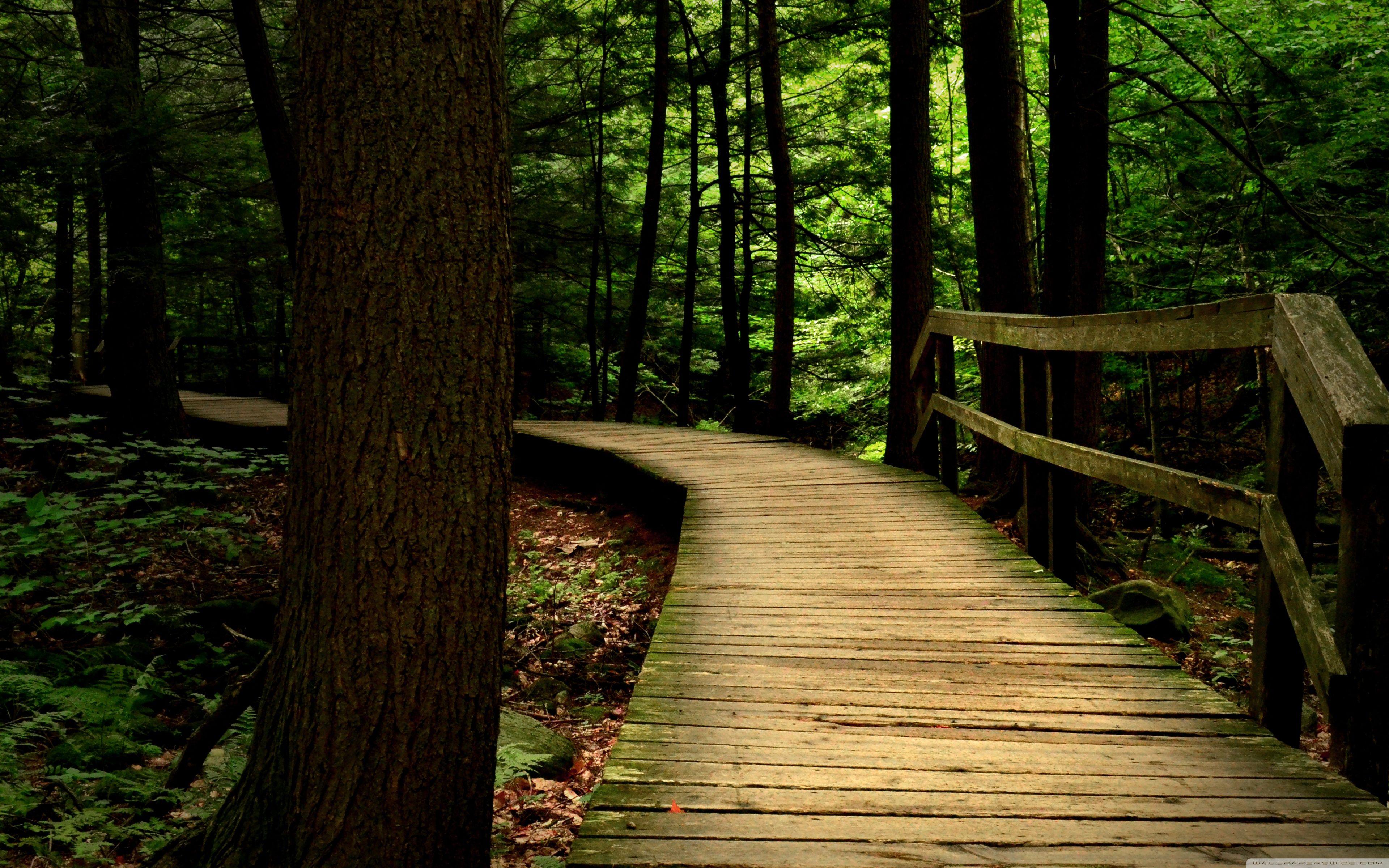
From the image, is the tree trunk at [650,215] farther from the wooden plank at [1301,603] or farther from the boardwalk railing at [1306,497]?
the wooden plank at [1301,603]

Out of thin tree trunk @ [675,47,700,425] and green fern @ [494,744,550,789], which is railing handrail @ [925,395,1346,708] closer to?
green fern @ [494,744,550,789]

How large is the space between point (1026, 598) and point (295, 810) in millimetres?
3527

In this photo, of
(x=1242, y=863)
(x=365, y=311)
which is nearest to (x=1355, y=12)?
(x=1242, y=863)

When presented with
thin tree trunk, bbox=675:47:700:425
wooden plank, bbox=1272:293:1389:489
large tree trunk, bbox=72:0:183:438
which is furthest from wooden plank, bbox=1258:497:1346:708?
thin tree trunk, bbox=675:47:700:425

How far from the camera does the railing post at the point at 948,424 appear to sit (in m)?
7.05

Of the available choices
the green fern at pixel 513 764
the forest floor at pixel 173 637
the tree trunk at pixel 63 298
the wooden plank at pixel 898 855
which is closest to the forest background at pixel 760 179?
the tree trunk at pixel 63 298

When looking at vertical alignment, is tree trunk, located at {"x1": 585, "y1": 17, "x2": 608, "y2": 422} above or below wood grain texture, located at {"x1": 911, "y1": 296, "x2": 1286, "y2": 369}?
above

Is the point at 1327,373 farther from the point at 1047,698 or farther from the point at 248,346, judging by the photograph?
the point at 248,346

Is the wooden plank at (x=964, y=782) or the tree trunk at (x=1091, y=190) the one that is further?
the tree trunk at (x=1091, y=190)

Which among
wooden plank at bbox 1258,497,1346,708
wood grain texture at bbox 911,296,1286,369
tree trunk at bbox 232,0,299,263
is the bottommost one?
wooden plank at bbox 1258,497,1346,708

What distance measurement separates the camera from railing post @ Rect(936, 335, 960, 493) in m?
7.05

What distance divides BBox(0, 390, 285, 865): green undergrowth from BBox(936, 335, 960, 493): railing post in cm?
549

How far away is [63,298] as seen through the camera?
16125mm

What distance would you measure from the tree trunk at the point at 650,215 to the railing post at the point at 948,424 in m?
7.37
